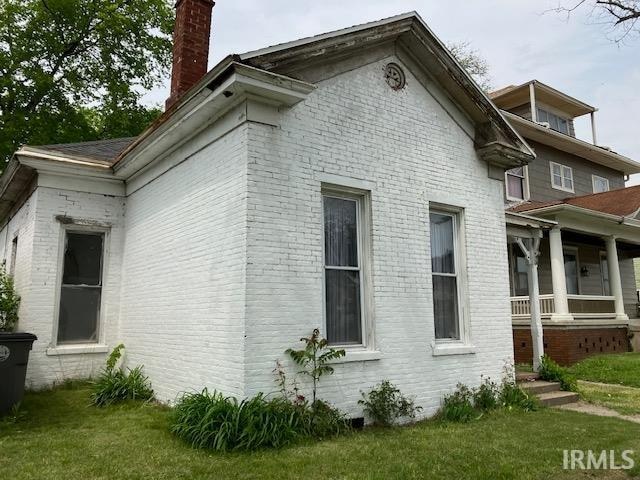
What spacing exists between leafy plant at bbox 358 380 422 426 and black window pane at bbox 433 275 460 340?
1.36 meters

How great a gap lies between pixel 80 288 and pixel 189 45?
4.66 metres

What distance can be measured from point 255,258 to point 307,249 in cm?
73

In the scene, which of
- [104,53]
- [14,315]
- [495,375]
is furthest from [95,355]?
[104,53]

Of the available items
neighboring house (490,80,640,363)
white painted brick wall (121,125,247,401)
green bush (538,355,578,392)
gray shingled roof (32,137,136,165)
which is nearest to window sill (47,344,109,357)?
white painted brick wall (121,125,247,401)

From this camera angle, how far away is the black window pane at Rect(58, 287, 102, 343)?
28.7 feet

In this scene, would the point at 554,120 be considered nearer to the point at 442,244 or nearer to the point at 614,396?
the point at 614,396

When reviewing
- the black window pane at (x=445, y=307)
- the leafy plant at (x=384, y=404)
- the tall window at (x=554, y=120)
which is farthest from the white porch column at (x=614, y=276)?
the leafy plant at (x=384, y=404)

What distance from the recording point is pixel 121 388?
7.48 metres

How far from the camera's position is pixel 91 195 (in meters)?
9.07

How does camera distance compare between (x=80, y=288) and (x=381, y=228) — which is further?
(x=80, y=288)

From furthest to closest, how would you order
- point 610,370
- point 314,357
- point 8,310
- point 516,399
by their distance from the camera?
point 610,370
point 8,310
point 516,399
point 314,357

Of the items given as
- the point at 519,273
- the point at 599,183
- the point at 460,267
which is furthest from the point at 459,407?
the point at 599,183

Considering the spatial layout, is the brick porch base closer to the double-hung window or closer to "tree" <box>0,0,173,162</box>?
the double-hung window

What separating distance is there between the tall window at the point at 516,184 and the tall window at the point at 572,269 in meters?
2.42
